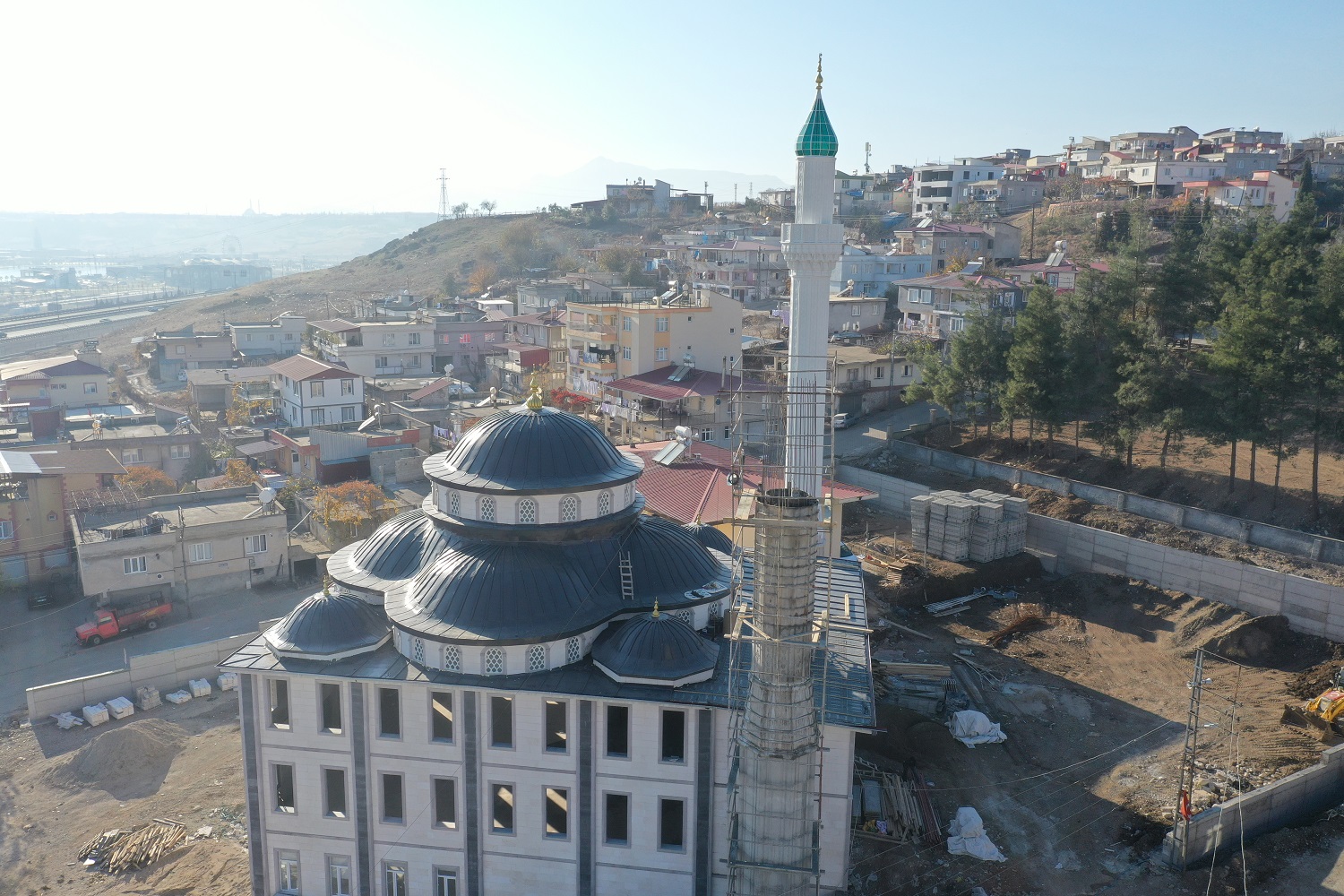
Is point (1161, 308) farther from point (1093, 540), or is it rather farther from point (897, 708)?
point (897, 708)

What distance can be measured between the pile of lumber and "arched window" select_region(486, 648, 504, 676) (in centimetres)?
875

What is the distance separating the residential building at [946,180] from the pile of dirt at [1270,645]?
68.5 meters

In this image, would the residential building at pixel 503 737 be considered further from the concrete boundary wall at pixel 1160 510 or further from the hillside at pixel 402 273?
the hillside at pixel 402 273

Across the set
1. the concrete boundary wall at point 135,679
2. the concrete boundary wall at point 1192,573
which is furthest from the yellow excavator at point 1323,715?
the concrete boundary wall at point 135,679

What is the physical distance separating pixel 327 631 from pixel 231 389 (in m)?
44.2

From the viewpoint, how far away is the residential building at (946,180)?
302ft

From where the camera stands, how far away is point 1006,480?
38.1 metres

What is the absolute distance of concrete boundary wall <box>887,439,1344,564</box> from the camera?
28906mm

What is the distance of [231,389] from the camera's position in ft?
188

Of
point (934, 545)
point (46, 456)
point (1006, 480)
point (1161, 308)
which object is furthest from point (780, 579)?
point (46, 456)

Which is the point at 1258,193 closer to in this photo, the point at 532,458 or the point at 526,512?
the point at 532,458

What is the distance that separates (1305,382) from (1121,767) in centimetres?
1437

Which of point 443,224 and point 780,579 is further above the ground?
point 443,224

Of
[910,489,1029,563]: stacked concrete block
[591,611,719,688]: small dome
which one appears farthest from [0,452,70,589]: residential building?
[910,489,1029,563]: stacked concrete block
